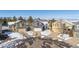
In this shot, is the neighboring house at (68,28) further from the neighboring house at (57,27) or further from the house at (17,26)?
the house at (17,26)

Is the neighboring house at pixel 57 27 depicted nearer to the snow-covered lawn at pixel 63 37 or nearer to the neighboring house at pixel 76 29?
the snow-covered lawn at pixel 63 37

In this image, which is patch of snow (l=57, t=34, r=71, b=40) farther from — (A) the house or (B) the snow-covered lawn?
(A) the house

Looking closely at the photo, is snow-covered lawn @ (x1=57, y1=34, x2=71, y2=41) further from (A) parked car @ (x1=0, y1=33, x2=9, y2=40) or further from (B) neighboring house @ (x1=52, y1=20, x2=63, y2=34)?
(A) parked car @ (x1=0, y1=33, x2=9, y2=40)

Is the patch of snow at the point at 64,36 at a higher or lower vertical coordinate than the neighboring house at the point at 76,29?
lower

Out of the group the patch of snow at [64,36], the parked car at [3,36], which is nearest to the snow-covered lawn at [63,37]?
the patch of snow at [64,36]

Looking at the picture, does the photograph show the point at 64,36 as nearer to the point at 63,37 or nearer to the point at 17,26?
the point at 63,37

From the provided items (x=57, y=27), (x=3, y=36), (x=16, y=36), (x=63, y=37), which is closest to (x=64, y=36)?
(x=63, y=37)

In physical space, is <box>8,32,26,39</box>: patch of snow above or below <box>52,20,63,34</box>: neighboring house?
below

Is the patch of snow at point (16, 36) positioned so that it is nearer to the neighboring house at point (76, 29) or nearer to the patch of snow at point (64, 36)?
the patch of snow at point (64, 36)

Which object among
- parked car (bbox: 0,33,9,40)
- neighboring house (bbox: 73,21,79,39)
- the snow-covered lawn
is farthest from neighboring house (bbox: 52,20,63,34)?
parked car (bbox: 0,33,9,40)

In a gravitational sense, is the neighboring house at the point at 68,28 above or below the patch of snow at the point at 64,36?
above

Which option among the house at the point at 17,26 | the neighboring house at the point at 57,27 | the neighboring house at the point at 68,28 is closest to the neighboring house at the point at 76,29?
the neighboring house at the point at 68,28

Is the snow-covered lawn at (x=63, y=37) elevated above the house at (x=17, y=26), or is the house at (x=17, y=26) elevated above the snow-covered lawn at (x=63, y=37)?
the house at (x=17, y=26)
